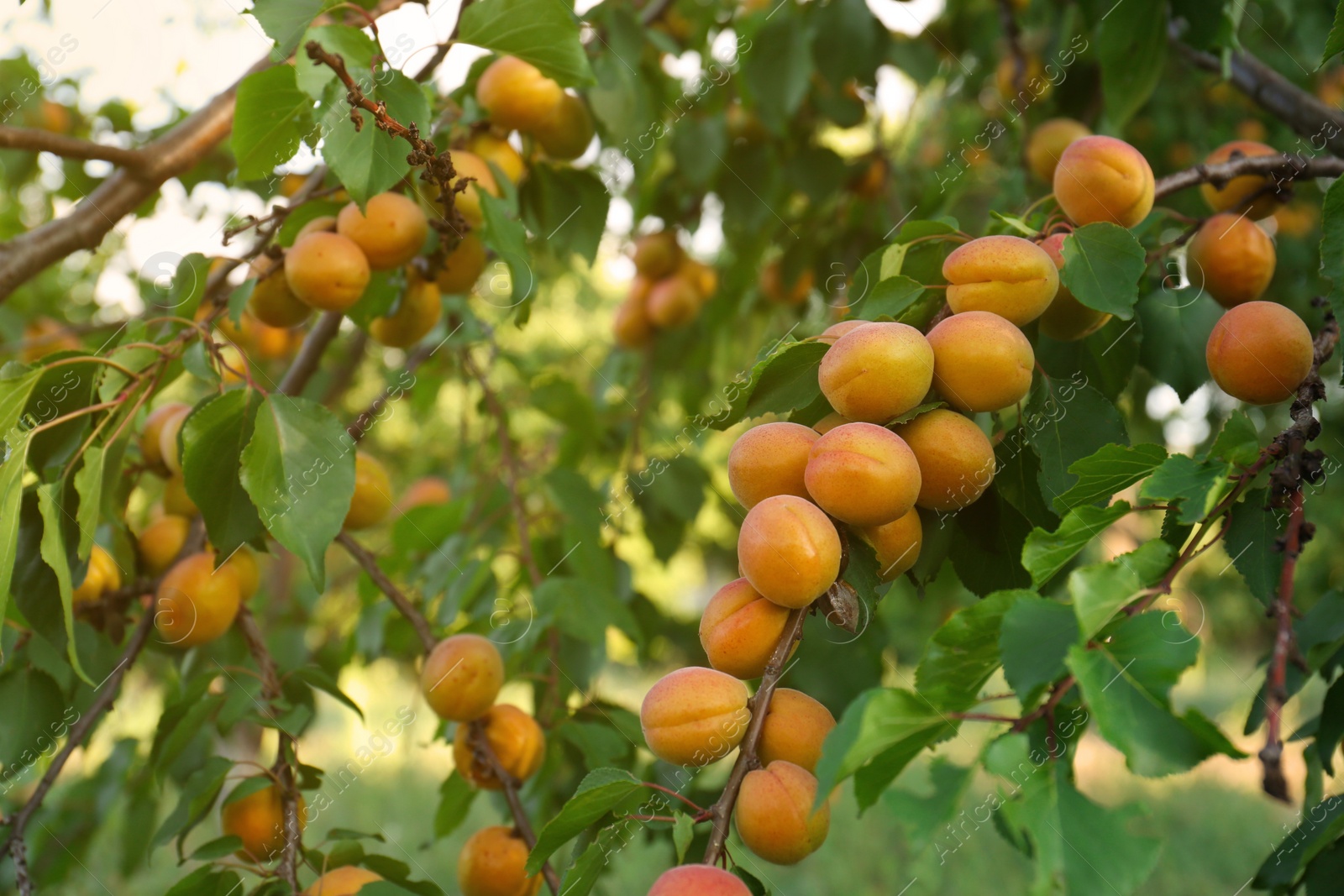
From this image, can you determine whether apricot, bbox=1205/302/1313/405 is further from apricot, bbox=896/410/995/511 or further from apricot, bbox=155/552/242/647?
apricot, bbox=155/552/242/647

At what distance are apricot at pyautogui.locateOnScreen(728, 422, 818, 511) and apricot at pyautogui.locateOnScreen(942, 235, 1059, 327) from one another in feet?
0.65

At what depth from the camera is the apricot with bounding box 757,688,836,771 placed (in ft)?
2.28

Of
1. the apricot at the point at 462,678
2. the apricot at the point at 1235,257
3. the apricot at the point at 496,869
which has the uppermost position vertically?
the apricot at the point at 462,678

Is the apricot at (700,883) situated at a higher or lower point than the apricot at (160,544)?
lower

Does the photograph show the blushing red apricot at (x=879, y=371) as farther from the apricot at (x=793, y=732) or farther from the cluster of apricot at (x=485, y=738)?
the cluster of apricot at (x=485, y=738)

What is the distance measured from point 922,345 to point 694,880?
1.44 feet

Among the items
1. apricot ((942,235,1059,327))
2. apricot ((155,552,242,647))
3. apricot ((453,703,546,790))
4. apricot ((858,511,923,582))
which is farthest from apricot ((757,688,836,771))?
apricot ((155,552,242,647))

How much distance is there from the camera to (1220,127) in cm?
238

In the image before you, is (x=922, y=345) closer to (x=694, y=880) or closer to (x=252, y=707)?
(x=694, y=880)

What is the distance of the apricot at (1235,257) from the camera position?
3.43ft

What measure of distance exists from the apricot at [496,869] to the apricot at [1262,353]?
946mm

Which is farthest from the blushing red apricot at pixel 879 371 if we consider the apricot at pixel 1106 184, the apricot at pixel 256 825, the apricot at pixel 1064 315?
the apricot at pixel 256 825

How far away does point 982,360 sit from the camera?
0.76 metres

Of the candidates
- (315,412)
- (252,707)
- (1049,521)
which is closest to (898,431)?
(1049,521)
